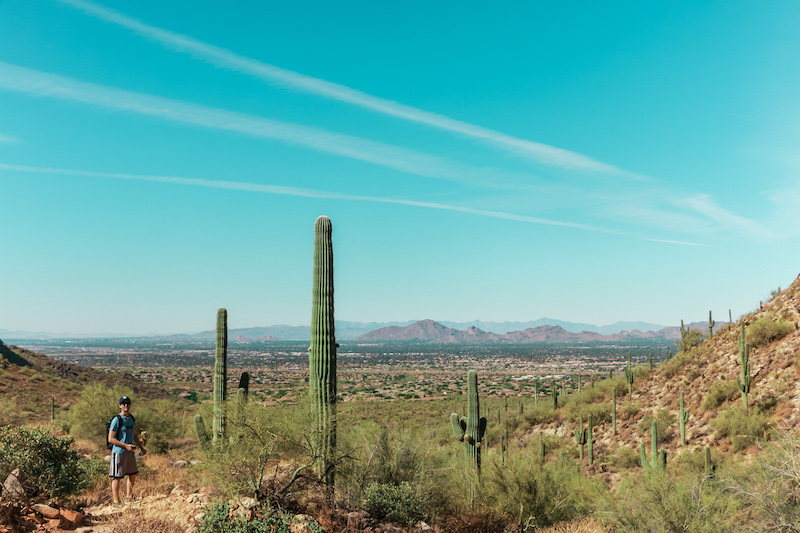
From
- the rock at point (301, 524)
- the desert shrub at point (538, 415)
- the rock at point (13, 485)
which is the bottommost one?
the desert shrub at point (538, 415)

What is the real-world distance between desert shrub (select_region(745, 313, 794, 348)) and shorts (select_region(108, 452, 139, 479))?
94.6 ft

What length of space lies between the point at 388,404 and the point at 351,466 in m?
47.3

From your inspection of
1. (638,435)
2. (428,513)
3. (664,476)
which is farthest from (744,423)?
(428,513)

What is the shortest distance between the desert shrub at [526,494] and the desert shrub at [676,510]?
1.18m

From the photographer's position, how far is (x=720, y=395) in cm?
2373

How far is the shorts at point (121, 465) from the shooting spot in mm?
8906

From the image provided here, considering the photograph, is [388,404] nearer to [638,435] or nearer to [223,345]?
[638,435]

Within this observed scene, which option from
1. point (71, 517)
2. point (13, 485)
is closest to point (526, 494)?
point (71, 517)

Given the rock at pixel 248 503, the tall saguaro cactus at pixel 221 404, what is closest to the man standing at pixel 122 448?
the tall saguaro cactus at pixel 221 404

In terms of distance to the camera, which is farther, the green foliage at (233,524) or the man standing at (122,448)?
the man standing at (122,448)

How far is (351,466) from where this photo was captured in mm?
10750

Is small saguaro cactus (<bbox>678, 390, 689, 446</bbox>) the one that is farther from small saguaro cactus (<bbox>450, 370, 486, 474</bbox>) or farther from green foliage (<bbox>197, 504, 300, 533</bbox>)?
green foliage (<bbox>197, 504, 300, 533</bbox>)

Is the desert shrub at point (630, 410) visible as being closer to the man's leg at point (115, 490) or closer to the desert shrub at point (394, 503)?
the desert shrub at point (394, 503)

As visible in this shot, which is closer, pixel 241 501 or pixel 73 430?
pixel 241 501
